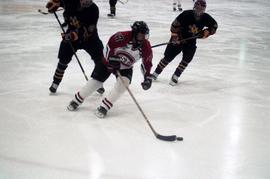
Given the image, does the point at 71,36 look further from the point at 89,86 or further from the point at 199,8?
the point at 199,8

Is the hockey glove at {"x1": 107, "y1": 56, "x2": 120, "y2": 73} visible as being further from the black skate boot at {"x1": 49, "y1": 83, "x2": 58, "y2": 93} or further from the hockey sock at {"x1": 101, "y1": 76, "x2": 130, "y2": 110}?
the black skate boot at {"x1": 49, "y1": 83, "x2": 58, "y2": 93}

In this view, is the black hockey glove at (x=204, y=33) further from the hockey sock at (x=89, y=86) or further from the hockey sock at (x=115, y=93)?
the hockey sock at (x=89, y=86)

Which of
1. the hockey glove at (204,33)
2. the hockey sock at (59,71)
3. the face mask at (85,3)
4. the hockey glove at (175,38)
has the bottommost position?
the hockey sock at (59,71)

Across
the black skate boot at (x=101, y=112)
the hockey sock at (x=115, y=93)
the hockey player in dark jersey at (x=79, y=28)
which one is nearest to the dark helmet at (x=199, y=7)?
the hockey player in dark jersey at (x=79, y=28)

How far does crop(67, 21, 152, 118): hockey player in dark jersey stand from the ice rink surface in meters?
0.26

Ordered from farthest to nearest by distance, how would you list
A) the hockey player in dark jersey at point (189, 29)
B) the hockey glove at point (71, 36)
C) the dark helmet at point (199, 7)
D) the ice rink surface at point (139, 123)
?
the hockey player in dark jersey at point (189, 29) → the dark helmet at point (199, 7) → the hockey glove at point (71, 36) → the ice rink surface at point (139, 123)

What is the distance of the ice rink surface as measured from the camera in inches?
98.3

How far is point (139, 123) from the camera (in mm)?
3334

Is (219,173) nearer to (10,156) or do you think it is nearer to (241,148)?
(241,148)

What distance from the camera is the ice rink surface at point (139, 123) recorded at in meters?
2.50

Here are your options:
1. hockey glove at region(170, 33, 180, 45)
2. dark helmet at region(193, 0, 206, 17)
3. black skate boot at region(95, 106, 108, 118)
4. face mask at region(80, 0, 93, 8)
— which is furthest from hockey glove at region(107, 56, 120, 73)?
dark helmet at region(193, 0, 206, 17)

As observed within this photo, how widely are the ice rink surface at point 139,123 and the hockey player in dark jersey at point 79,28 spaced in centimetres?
46

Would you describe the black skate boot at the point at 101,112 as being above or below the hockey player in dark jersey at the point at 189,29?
below

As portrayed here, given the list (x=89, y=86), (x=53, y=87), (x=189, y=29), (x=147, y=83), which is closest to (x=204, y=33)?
(x=189, y=29)
